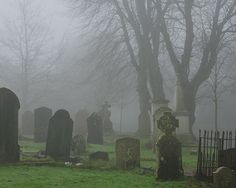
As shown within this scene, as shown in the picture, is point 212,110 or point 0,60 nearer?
point 0,60

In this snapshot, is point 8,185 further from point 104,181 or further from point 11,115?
point 11,115

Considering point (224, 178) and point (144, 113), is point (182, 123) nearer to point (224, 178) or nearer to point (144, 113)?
point (144, 113)

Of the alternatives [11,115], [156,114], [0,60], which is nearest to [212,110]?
[0,60]

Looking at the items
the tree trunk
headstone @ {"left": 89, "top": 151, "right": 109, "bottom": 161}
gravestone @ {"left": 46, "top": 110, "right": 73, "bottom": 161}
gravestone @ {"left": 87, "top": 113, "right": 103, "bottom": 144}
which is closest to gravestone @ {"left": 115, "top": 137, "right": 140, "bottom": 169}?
headstone @ {"left": 89, "top": 151, "right": 109, "bottom": 161}

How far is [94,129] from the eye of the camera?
22.0 metres

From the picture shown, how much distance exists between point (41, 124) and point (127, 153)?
10.2 metres

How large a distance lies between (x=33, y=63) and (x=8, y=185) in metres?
29.1

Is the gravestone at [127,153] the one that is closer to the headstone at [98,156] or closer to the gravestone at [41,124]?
the headstone at [98,156]

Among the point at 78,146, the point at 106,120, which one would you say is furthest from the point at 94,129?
the point at 106,120

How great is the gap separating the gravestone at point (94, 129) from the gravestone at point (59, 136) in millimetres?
6883

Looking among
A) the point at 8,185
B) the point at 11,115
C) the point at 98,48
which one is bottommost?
the point at 8,185

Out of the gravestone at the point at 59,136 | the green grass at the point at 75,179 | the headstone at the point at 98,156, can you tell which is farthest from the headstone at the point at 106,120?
the green grass at the point at 75,179

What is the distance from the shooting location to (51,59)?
4006 centimetres

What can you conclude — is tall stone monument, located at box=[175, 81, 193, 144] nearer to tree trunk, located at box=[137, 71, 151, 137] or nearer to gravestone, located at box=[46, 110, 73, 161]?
tree trunk, located at box=[137, 71, 151, 137]
